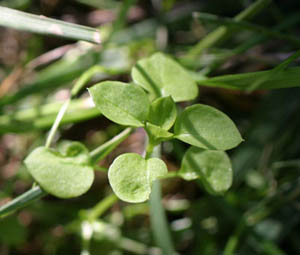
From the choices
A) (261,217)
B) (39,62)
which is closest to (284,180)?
(261,217)

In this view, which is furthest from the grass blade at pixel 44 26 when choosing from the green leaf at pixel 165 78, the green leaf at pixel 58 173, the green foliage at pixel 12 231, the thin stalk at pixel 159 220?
the green foliage at pixel 12 231

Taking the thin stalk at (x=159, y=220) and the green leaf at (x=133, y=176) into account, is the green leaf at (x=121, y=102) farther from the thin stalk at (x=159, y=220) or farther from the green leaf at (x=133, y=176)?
the thin stalk at (x=159, y=220)

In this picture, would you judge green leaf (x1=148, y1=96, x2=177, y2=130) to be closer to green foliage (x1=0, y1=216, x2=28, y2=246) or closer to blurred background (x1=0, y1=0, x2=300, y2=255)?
blurred background (x1=0, y1=0, x2=300, y2=255)

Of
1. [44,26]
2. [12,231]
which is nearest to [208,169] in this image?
[44,26]

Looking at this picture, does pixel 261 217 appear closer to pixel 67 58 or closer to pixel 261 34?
pixel 261 34

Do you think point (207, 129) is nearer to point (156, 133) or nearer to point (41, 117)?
point (156, 133)

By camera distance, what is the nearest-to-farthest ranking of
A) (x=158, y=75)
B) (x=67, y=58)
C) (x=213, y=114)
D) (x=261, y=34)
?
(x=213, y=114) → (x=158, y=75) → (x=261, y=34) → (x=67, y=58)

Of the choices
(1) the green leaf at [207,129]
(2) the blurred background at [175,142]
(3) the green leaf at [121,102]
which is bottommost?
(2) the blurred background at [175,142]
